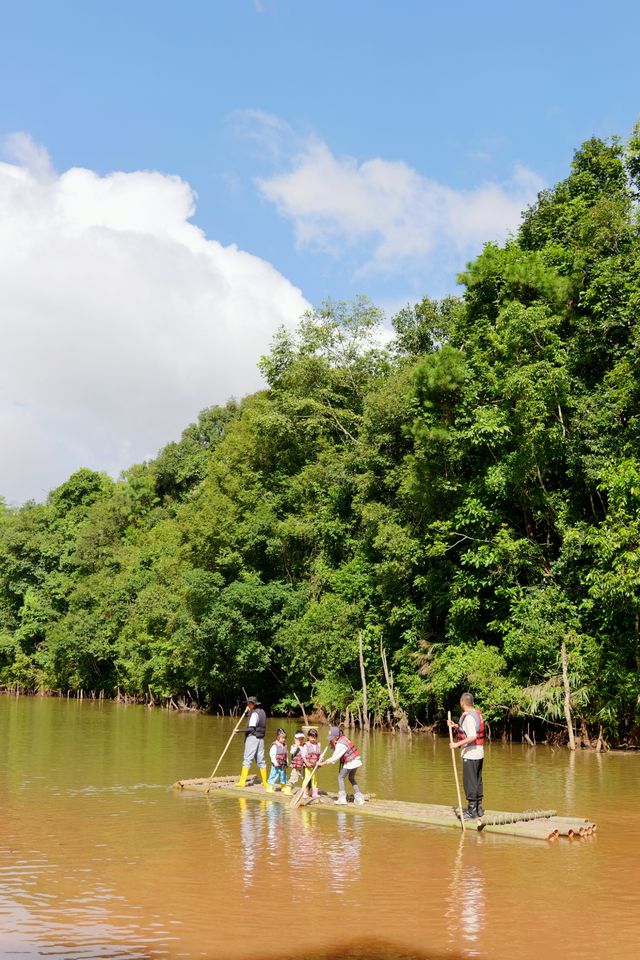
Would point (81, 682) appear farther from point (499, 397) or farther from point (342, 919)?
point (342, 919)

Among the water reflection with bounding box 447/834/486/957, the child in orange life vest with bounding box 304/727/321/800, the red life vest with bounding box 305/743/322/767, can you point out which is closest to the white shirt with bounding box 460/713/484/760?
the water reflection with bounding box 447/834/486/957

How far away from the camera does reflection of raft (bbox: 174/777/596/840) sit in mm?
12250

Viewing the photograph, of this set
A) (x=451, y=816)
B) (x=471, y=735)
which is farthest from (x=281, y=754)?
(x=471, y=735)

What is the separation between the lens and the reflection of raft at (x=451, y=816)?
40.2ft

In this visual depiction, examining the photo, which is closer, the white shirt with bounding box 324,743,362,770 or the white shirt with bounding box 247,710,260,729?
the white shirt with bounding box 324,743,362,770

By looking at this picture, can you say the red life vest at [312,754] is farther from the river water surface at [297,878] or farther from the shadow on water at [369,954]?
the shadow on water at [369,954]

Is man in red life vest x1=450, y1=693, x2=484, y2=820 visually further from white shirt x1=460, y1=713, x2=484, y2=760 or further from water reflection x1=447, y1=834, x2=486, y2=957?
water reflection x1=447, y1=834, x2=486, y2=957

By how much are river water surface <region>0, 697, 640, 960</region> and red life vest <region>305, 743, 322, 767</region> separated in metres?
1.19

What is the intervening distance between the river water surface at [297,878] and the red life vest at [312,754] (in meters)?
1.19

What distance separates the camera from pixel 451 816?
43.6 feet

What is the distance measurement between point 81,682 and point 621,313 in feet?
153

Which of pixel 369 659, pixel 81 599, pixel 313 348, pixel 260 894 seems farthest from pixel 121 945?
pixel 81 599

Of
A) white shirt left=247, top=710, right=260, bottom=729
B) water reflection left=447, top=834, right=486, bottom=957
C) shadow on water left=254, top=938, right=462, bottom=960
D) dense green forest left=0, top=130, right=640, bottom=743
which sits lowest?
water reflection left=447, top=834, right=486, bottom=957

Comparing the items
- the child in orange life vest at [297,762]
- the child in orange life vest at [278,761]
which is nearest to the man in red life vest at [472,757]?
the child in orange life vest at [297,762]
